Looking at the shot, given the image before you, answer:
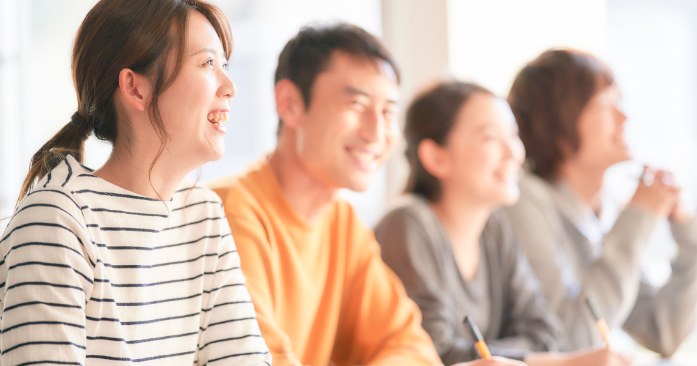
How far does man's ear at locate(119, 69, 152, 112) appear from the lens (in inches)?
29.5

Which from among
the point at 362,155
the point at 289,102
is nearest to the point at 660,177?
the point at 362,155

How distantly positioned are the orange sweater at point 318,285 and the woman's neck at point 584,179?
0.68 m

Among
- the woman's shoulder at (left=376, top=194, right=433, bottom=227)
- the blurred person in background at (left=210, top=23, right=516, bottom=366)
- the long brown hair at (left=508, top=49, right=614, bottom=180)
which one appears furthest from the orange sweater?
the long brown hair at (left=508, top=49, right=614, bottom=180)

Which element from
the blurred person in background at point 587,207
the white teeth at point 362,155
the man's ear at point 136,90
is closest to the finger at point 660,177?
the blurred person in background at point 587,207

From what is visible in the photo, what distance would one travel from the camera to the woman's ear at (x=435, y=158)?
140 cm

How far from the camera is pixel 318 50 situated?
1103 mm

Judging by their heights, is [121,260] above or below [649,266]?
above

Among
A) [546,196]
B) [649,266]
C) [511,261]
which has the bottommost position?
[649,266]

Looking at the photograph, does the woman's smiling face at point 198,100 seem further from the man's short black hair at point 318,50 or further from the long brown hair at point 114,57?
the man's short black hair at point 318,50

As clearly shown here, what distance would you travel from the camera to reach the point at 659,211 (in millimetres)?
1575

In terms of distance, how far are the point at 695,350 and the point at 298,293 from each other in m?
1.42

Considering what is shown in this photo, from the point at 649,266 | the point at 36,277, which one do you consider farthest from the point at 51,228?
the point at 649,266

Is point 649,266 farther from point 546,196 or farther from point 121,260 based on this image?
point 121,260

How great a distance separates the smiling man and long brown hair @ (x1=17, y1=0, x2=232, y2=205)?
28 centimetres
